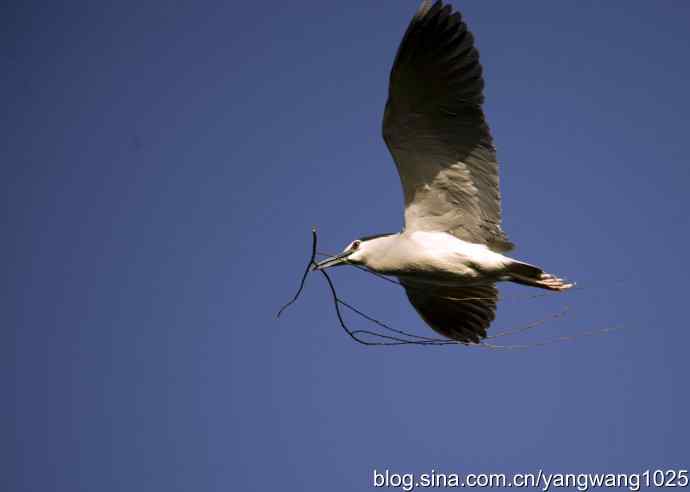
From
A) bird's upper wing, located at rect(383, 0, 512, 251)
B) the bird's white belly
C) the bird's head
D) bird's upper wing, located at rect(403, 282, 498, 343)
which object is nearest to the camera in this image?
bird's upper wing, located at rect(383, 0, 512, 251)

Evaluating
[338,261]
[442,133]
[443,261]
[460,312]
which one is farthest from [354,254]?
[460,312]

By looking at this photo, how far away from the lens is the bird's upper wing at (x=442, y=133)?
826cm

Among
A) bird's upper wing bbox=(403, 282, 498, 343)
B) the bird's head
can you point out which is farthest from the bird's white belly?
bird's upper wing bbox=(403, 282, 498, 343)

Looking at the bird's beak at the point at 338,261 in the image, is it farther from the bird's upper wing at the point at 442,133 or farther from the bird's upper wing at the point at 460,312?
the bird's upper wing at the point at 460,312

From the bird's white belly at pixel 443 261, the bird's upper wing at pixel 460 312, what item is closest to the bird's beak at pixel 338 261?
the bird's white belly at pixel 443 261

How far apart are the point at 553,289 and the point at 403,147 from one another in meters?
2.00

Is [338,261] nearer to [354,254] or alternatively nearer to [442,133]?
[354,254]

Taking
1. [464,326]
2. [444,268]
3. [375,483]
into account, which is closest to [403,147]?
[444,268]

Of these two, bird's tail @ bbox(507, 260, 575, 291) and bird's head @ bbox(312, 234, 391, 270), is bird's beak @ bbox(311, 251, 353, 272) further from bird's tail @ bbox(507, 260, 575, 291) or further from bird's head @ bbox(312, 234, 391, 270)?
bird's tail @ bbox(507, 260, 575, 291)

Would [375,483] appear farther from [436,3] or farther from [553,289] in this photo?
[436,3]

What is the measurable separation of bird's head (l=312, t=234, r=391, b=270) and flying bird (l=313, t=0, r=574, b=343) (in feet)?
0.03

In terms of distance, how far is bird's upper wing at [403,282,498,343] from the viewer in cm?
1009

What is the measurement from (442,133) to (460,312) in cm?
248

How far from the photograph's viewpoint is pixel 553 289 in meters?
8.55
